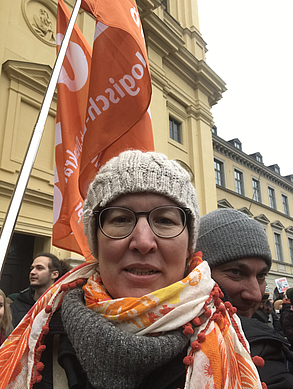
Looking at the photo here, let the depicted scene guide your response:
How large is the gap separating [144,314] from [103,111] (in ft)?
5.64

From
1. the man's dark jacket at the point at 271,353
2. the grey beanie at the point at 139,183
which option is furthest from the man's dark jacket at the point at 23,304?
the man's dark jacket at the point at 271,353

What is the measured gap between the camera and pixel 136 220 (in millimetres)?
1293

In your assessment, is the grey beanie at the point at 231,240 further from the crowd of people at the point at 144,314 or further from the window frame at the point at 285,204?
the window frame at the point at 285,204

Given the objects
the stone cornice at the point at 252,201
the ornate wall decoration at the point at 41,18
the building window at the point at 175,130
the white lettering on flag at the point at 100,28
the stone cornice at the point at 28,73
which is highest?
the ornate wall decoration at the point at 41,18

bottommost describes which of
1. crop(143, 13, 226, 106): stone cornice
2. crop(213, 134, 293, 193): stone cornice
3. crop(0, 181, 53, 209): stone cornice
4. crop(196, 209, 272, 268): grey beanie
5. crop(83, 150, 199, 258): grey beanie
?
crop(196, 209, 272, 268): grey beanie

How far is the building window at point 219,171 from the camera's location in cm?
1950

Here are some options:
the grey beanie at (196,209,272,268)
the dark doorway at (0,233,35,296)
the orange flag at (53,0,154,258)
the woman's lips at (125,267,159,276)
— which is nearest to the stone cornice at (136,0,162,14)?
the dark doorway at (0,233,35,296)

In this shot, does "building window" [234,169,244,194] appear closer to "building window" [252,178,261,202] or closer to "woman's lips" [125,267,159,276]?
"building window" [252,178,261,202]

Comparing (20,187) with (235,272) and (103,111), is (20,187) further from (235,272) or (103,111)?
(103,111)

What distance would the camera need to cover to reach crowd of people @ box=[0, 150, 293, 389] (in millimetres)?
1087

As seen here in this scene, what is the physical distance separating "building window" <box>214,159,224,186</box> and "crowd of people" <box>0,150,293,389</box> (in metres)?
18.4

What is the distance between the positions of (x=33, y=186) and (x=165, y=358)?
6.71m

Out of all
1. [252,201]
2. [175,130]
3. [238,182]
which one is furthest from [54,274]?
[238,182]

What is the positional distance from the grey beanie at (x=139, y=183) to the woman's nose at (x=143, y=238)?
0.47ft
